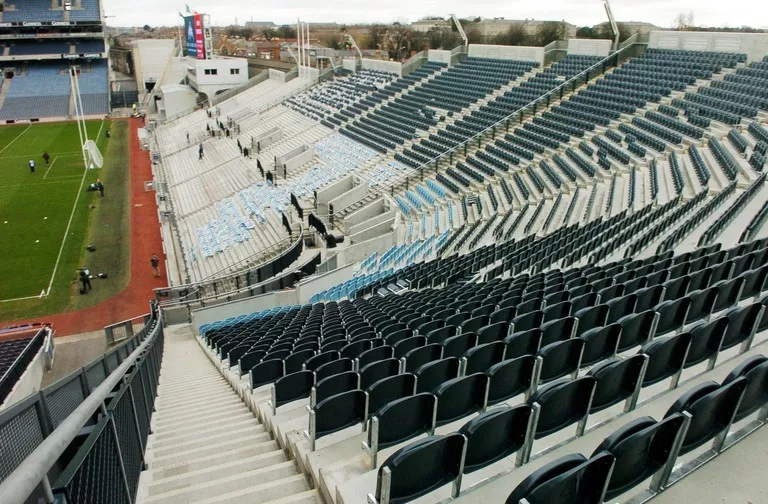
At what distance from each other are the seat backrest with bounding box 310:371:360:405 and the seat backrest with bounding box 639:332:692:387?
254 centimetres

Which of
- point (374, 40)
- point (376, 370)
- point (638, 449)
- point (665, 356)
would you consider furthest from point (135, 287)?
point (374, 40)

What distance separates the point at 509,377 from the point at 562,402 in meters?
0.79

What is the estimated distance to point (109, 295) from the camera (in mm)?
19031

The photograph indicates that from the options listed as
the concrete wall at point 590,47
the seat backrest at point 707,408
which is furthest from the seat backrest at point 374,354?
the concrete wall at point 590,47

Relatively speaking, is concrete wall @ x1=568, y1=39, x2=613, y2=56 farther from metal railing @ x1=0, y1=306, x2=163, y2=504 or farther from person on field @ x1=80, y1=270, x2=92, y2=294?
metal railing @ x1=0, y1=306, x2=163, y2=504

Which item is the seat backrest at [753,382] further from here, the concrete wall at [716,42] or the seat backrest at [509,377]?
the concrete wall at [716,42]

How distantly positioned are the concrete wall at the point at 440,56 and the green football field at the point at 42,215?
2306 cm

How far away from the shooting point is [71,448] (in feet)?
9.98

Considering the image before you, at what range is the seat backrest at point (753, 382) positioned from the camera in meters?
3.51

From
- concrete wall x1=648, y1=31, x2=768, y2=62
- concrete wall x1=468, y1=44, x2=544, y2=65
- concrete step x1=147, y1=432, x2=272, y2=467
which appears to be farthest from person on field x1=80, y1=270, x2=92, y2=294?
concrete wall x1=648, y1=31, x2=768, y2=62

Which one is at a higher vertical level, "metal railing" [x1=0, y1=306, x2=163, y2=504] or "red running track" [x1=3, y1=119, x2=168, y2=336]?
"metal railing" [x1=0, y1=306, x2=163, y2=504]

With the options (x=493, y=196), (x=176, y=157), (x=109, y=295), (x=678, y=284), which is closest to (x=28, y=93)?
(x=176, y=157)

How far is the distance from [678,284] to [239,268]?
15437 mm

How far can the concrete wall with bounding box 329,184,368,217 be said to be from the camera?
23583 millimetres
